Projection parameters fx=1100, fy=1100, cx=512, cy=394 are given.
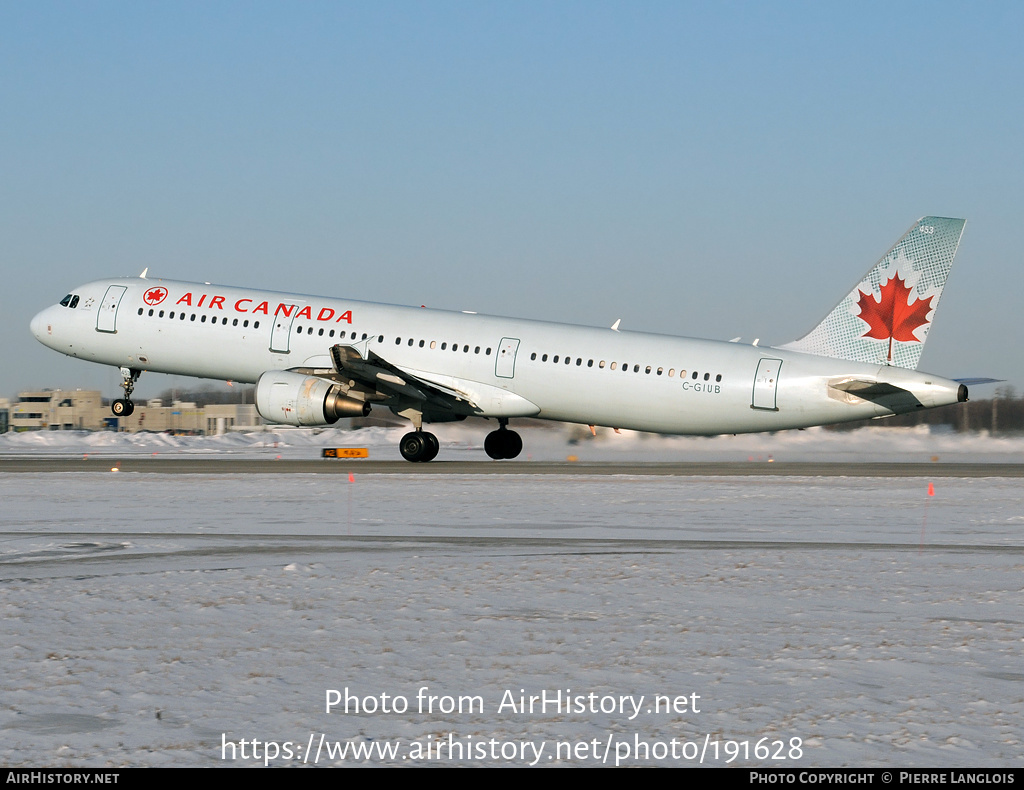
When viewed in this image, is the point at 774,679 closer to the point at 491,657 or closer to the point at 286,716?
the point at 491,657

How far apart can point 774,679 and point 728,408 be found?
24.0m

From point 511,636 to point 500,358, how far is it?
24.2 meters

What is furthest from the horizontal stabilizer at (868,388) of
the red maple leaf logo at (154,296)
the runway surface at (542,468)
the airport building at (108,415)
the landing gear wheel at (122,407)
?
the airport building at (108,415)

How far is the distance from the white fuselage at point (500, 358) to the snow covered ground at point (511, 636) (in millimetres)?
11575

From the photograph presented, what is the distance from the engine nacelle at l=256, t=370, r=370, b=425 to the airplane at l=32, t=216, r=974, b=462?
0.04 metres

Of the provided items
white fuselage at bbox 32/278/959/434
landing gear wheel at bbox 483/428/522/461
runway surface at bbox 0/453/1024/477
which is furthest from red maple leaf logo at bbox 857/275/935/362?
landing gear wheel at bbox 483/428/522/461

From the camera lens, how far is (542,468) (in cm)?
3047

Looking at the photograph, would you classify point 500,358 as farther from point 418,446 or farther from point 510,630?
point 510,630

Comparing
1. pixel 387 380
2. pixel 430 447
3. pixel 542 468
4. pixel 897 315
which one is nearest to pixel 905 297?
pixel 897 315

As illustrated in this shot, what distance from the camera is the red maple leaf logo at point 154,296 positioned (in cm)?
3500

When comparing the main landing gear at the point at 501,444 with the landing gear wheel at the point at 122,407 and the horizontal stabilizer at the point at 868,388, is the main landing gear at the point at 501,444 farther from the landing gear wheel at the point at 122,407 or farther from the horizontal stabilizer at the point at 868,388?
the landing gear wheel at the point at 122,407

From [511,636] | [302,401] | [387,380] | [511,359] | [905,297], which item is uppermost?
[905,297]

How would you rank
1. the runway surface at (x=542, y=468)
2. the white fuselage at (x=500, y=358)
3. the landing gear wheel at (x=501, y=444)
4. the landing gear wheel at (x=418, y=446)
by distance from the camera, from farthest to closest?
the landing gear wheel at (x=501, y=444), the landing gear wheel at (x=418, y=446), the white fuselage at (x=500, y=358), the runway surface at (x=542, y=468)

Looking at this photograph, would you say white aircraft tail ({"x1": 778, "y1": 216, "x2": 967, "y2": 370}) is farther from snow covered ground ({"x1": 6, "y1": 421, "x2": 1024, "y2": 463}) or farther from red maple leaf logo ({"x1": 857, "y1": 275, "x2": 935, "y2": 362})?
snow covered ground ({"x1": 6, "y1": 421, "x2": 1024, "y2": 463})
